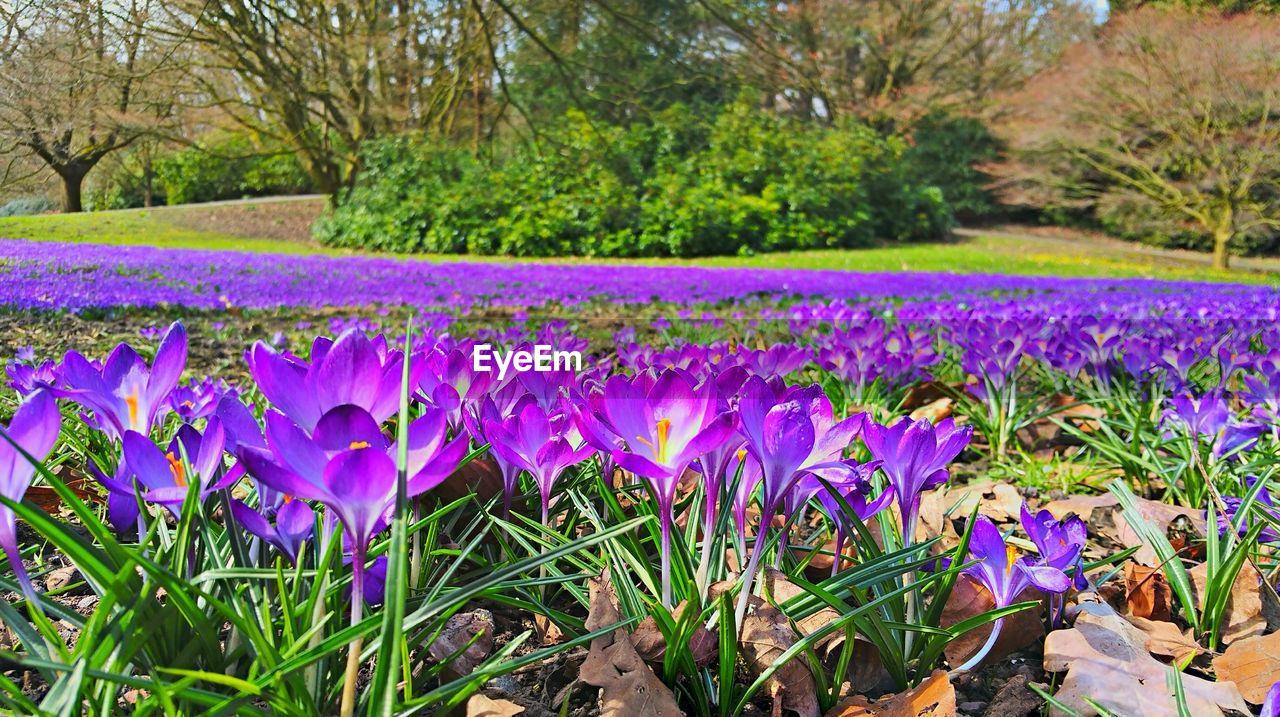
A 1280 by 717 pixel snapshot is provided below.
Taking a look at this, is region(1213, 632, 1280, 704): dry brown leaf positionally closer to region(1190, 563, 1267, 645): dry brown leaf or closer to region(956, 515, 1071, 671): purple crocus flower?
region(1190, 563, 1267, 645): dry brown leaf

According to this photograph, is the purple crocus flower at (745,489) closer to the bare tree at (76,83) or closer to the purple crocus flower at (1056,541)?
the purple crocus flower at (1056,541)

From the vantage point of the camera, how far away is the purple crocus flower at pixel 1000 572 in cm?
75

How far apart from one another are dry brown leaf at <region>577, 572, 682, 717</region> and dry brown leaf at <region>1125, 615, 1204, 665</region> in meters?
0.62

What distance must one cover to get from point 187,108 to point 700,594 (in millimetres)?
1918

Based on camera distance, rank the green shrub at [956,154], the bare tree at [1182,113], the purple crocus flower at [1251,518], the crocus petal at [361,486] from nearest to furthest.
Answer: the crocus petal at [361,486] < the purple crocus flower at [1251,518] < the bare tree at [1182,113] < the green shrub at [956,154]

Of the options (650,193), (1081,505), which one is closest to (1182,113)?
(650,193)

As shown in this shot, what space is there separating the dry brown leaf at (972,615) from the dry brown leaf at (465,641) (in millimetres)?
509

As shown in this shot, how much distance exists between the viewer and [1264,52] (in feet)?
37.7

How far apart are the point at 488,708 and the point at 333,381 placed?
310 mm

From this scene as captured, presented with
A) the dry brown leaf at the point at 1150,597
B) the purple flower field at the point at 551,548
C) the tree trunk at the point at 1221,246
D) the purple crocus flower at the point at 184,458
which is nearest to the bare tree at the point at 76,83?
the purple flower field at the point at 551,548

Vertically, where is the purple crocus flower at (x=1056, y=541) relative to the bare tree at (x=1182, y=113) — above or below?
below

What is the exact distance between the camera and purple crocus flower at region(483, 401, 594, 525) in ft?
2.53

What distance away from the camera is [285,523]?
2.09ft

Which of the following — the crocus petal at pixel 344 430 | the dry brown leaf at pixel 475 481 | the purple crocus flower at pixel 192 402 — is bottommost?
the dry brown leaf at pixel 475 481
